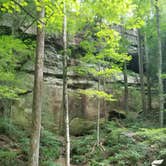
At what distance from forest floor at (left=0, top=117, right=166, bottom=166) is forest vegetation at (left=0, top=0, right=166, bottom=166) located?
1.5 inches

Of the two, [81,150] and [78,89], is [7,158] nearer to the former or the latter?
[81,150]

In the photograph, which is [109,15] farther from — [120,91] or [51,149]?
[120,91]

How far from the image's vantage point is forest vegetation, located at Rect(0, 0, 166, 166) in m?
8.58

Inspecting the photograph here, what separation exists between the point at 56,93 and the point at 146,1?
26.2 feet

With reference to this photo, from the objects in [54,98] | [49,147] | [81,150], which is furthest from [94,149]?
[54,98]

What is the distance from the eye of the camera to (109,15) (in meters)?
10.6

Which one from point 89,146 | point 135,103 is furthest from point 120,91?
Result: point 89,146

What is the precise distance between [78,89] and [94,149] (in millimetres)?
4690

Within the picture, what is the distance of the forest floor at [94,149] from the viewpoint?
30.6 ft

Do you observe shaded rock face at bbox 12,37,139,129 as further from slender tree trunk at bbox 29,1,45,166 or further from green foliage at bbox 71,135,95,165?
slender tree trunk at bbox 29,1,45,166

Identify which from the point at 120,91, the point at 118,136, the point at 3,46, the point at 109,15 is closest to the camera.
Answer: the point at 3,46

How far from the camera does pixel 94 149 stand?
1083cm

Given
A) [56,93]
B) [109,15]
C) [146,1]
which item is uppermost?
[146,1]

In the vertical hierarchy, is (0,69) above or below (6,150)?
above
